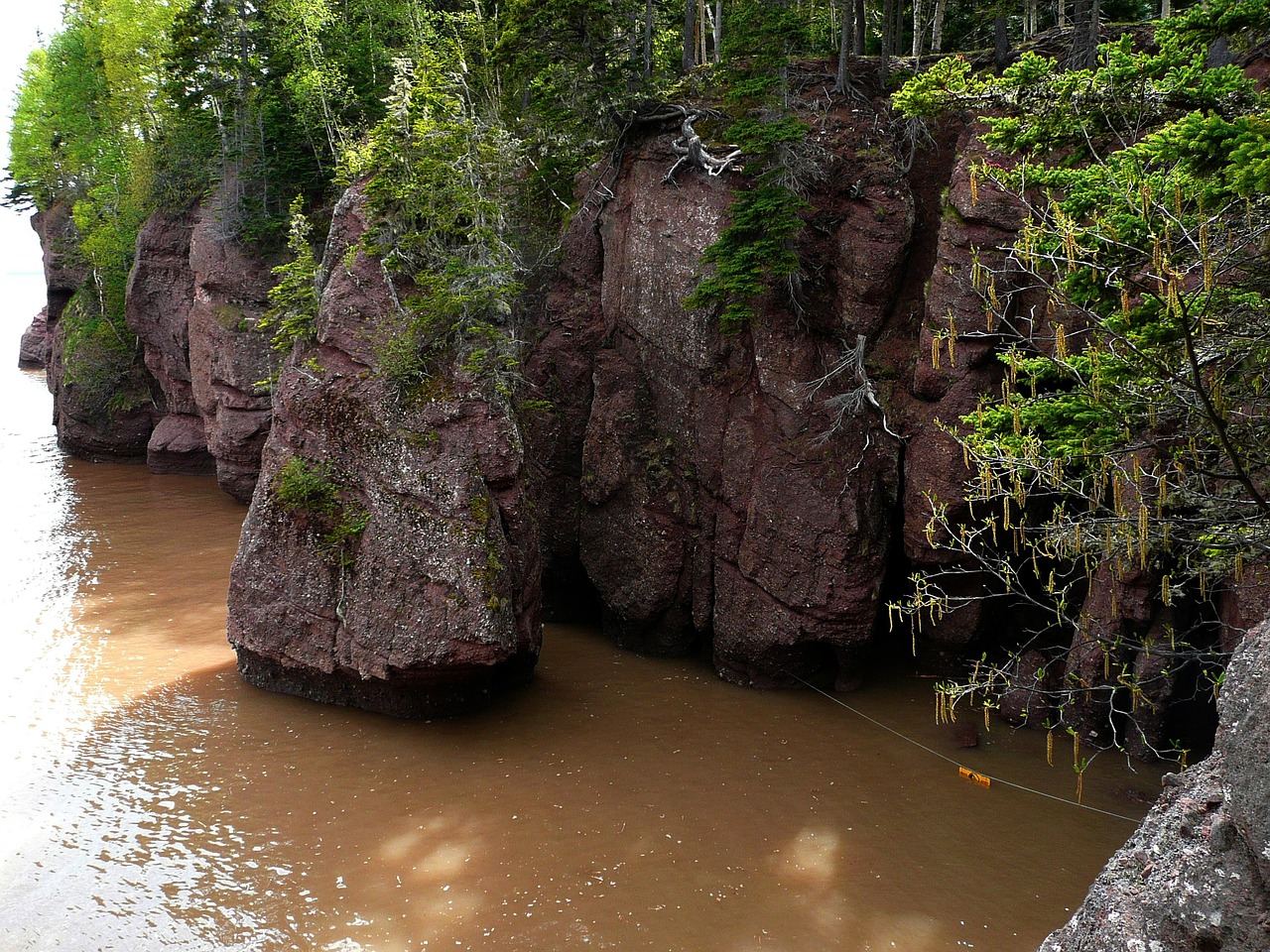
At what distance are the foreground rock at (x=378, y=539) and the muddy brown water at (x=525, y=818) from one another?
75 cm

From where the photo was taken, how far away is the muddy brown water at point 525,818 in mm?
8188

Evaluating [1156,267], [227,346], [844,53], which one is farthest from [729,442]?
[227,346]

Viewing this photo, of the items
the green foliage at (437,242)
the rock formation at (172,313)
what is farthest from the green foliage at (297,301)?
the rock formation at (172,313)

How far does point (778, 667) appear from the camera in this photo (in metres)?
13.0

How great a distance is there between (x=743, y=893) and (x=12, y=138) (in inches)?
1676

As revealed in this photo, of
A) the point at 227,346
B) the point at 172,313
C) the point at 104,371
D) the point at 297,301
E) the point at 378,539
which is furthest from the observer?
the point at 104,371

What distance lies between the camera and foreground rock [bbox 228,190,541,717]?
11039mm

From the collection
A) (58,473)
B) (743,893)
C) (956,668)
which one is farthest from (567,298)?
(58,473)

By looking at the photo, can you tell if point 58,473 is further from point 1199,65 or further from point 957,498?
point 1199,65

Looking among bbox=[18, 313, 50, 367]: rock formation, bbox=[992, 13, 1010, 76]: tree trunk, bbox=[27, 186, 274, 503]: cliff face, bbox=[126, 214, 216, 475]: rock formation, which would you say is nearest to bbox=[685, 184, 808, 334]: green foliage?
bbox=[992, 13, 1010, 76]: tree trunk

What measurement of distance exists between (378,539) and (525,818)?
3.93 meters

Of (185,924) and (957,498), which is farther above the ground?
(957,498)

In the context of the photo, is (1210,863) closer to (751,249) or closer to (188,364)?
(751,249)

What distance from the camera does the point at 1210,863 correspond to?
157 inches
